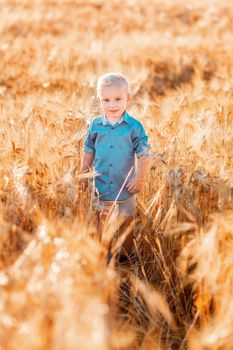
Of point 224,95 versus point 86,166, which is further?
point 224,95

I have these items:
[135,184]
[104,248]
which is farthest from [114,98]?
[104,248]

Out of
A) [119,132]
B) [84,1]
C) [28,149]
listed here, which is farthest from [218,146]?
[84,1]

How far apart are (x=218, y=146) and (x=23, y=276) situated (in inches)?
57.8

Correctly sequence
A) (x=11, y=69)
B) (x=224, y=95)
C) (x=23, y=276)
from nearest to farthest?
1. (x=23, y=276)
2. (x=224, y=95)
3. (x=11, y=69)

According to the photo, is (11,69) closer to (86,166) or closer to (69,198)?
(86,166)

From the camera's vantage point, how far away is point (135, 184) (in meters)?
2.17

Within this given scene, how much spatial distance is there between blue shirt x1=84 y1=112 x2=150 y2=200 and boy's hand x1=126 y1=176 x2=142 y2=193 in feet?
0.19

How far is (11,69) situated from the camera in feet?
17.4

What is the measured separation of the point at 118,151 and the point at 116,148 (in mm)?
15

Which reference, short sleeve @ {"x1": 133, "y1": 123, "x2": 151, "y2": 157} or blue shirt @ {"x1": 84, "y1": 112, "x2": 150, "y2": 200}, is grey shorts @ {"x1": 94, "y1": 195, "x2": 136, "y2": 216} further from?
short sleeve @ {"x1": 133, "y1": 123, "x2": 151, "y2": 157}

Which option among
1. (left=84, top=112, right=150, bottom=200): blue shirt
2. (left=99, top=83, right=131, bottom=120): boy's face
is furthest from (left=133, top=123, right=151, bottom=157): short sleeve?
(left=99, top=83, right=131, bottom=120): boy's face

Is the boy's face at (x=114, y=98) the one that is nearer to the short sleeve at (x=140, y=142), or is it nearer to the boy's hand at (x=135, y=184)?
the short sleeve at (x=140, y=142)

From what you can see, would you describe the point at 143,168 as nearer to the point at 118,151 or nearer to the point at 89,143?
the point at 118,151

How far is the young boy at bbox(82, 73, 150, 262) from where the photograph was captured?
7.18 ft
